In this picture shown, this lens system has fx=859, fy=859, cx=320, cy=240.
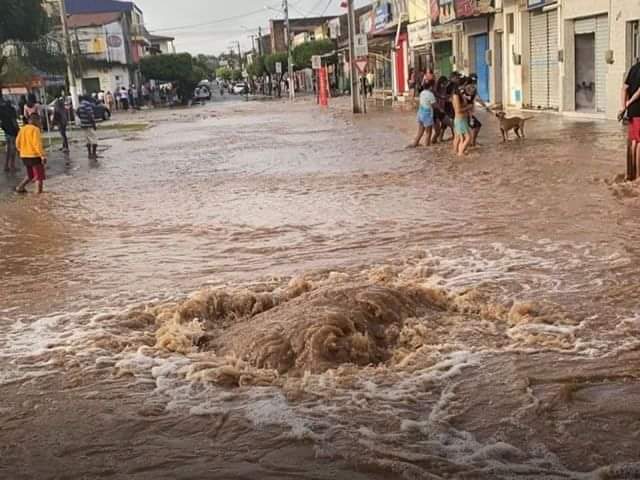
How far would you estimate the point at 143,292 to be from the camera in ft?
25.1

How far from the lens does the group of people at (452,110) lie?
1591cm

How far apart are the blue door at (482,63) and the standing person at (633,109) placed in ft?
69.4

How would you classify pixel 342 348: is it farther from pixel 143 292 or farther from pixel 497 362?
pixel 143 292

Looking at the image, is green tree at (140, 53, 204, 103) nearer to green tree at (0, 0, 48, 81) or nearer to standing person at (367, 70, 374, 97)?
standing person at (367, 70, 374, 97)

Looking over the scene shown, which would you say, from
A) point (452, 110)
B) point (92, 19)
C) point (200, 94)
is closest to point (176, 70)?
point (200, 94)

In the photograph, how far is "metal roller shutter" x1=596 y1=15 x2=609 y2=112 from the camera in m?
21.7

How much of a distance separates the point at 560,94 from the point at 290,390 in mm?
21294

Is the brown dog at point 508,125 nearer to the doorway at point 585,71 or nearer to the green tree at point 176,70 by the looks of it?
the doorway at point 585,71

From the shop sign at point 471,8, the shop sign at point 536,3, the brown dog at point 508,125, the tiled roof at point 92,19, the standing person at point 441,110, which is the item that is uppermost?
the tiled roof at point 92,19

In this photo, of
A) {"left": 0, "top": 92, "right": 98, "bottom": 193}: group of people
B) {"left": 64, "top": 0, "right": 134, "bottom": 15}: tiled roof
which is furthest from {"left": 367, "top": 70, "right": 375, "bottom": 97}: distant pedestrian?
{"left": 0, "top": 92, "right": 98, "bottom": 193}: group of people

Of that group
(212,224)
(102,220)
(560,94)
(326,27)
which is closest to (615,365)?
(212,224)

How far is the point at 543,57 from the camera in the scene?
85.8 ft

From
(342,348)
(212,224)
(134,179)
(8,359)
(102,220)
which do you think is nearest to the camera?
(342,348)

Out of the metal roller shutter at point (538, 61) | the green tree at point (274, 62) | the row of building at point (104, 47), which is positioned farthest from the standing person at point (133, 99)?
the metal roller shutter at point (538, 61)
